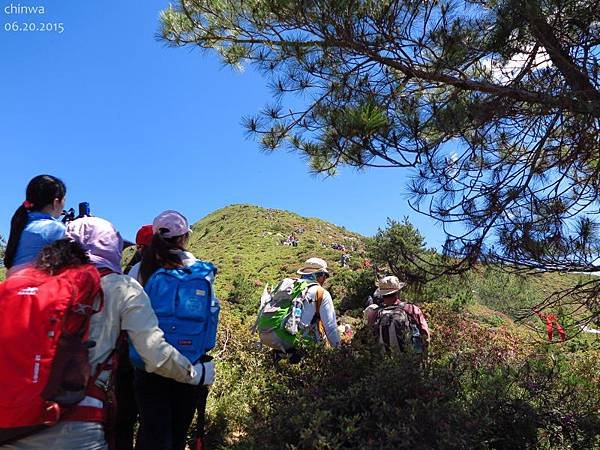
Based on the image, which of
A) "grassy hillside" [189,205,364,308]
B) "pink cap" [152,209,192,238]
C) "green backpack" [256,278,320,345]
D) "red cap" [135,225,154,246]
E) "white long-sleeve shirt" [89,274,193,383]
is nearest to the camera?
"white long-sleeve shirt" [89,274,193,383]

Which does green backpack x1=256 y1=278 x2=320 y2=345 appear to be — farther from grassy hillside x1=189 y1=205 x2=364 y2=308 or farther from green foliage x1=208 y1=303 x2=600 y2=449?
grassy hillside x1=189 y1=205 x2=364 y2=308

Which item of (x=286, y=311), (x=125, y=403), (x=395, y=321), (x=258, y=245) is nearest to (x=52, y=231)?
(x=125, y=403)

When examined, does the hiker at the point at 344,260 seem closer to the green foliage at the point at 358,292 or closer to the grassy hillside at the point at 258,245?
the grassy hillside at the point at 258,245

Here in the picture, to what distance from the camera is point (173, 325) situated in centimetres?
230

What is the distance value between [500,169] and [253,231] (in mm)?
51990

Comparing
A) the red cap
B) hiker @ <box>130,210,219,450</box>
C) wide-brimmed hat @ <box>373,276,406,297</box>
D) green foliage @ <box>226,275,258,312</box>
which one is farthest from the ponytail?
green foliage @ <box>226,275,258,312</box>

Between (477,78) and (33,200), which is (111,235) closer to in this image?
(33,200)

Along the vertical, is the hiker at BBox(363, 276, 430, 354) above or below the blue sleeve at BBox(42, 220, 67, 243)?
below

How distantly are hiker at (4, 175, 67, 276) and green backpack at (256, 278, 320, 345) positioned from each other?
64.6 inches

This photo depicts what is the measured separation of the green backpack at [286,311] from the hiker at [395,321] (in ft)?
1.99

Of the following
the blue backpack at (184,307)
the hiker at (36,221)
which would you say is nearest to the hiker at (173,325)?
the blue backpack at (184,307)

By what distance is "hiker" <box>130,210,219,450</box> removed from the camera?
230cm

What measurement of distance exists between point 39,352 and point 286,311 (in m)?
2.37

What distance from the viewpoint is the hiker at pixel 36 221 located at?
261 cm
